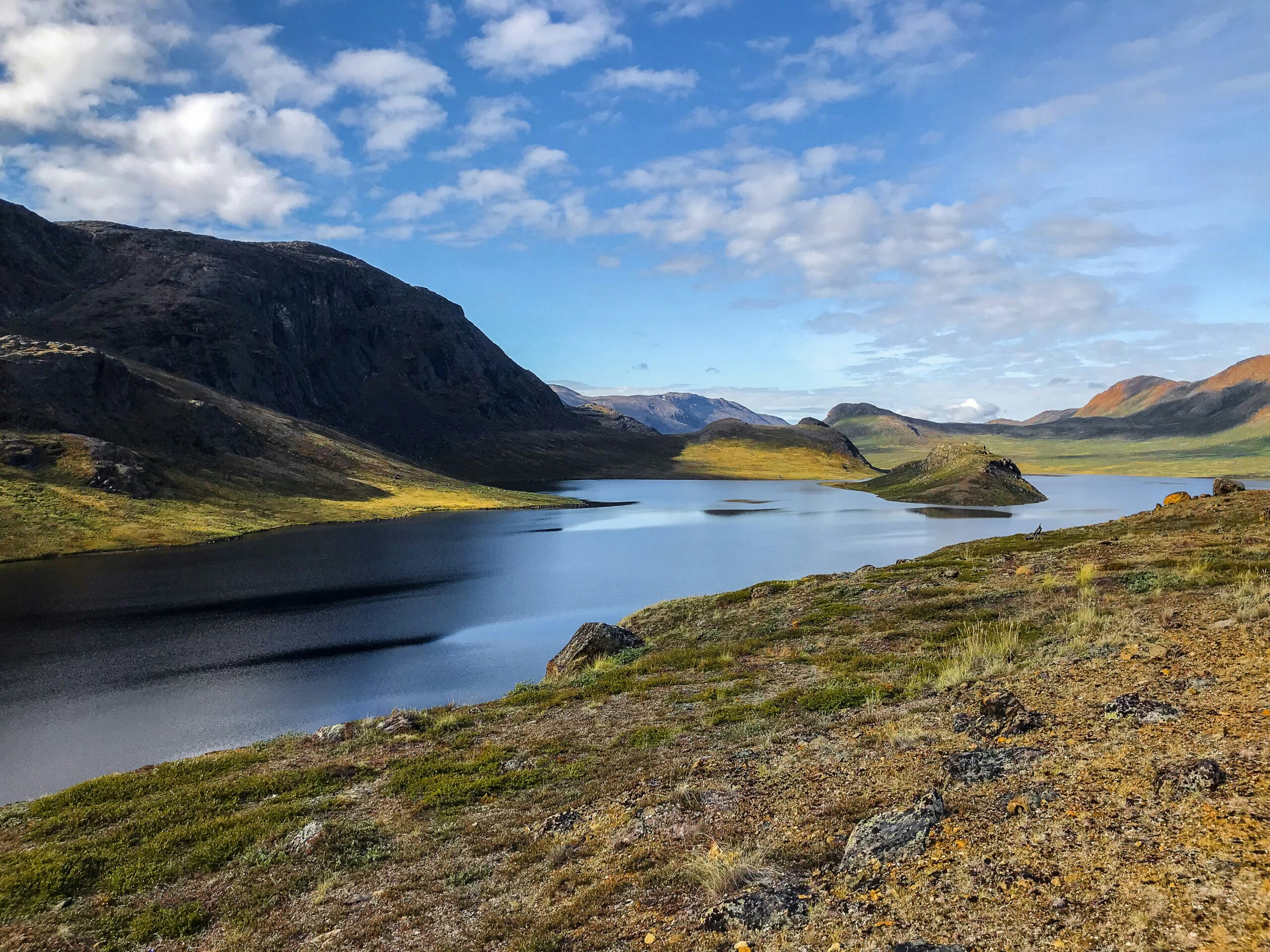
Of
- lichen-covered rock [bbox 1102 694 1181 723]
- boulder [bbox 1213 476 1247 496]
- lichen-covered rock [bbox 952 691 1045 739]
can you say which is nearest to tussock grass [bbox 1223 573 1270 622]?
lichen-covered rock [bbox 1102 694 1181 723]

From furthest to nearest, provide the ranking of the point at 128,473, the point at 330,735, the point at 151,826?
the point at 128,473
the point at 330,735
the point at 151,826

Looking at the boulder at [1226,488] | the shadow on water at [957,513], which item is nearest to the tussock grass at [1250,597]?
the boulder at [1226,488]

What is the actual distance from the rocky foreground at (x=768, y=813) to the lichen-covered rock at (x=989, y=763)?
0.18 ft

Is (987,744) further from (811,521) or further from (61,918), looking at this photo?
(811,521)

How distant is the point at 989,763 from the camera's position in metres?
11.1

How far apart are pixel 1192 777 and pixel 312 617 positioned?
6595cm

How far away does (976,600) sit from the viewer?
1150 inches

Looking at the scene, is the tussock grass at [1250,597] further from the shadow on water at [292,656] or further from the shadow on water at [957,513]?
the shadow on water at [957,513]

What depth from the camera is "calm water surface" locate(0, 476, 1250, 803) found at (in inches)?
1446

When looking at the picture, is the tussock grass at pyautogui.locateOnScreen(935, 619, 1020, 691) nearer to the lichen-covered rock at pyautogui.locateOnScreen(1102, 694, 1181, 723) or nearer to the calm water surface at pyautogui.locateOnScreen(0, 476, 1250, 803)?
the lichen-covered rock at pyautogui.locateOnScreen(1102, 694, 1181, 723)

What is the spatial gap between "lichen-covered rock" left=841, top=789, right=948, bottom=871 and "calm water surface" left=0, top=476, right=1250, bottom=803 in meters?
33.1

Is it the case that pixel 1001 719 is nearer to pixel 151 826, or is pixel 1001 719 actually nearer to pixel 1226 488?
pixel 151 826

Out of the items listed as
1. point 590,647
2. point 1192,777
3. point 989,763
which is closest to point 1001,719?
point 989,763

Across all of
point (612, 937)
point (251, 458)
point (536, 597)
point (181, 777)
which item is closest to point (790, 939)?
point (612, 937)
